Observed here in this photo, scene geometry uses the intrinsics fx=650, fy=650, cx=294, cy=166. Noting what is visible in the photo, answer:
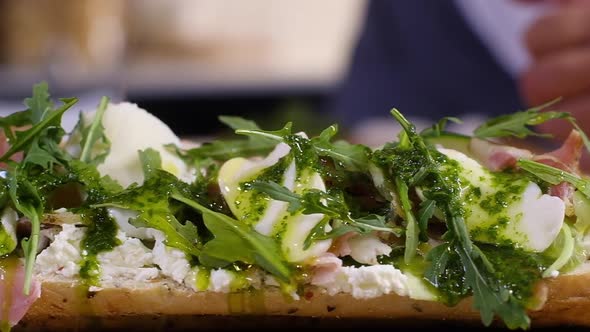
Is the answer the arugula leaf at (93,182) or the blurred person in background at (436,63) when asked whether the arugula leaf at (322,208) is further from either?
the blurred person in background at (436,63)

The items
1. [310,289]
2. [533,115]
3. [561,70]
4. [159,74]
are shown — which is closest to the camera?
[310,289]

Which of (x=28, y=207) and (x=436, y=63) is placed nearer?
(x=28, y=207)

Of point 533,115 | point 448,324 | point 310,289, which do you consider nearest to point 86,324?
point 310,289

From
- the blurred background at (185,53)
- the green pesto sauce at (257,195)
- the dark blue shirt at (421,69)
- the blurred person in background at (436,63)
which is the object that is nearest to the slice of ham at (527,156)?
the green pesto sauce at (257,195)

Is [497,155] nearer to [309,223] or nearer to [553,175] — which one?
[553,175]

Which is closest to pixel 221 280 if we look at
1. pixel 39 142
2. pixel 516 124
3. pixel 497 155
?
pixel 39 142

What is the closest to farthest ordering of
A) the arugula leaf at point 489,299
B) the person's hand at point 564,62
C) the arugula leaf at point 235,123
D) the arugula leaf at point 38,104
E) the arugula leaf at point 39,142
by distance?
the arugula leaf at point 489,299 < the arugula leaf at point 39,142 < the arugula leaf at point 38,104 < the arugula leaf at point 235,123 < the person's hand at point 564,62

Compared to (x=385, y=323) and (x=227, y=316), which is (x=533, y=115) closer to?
(x=385, y=323)

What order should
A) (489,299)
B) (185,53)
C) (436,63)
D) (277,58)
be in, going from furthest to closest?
(277,58) → (185,53) → (436,63) → (489,299)
